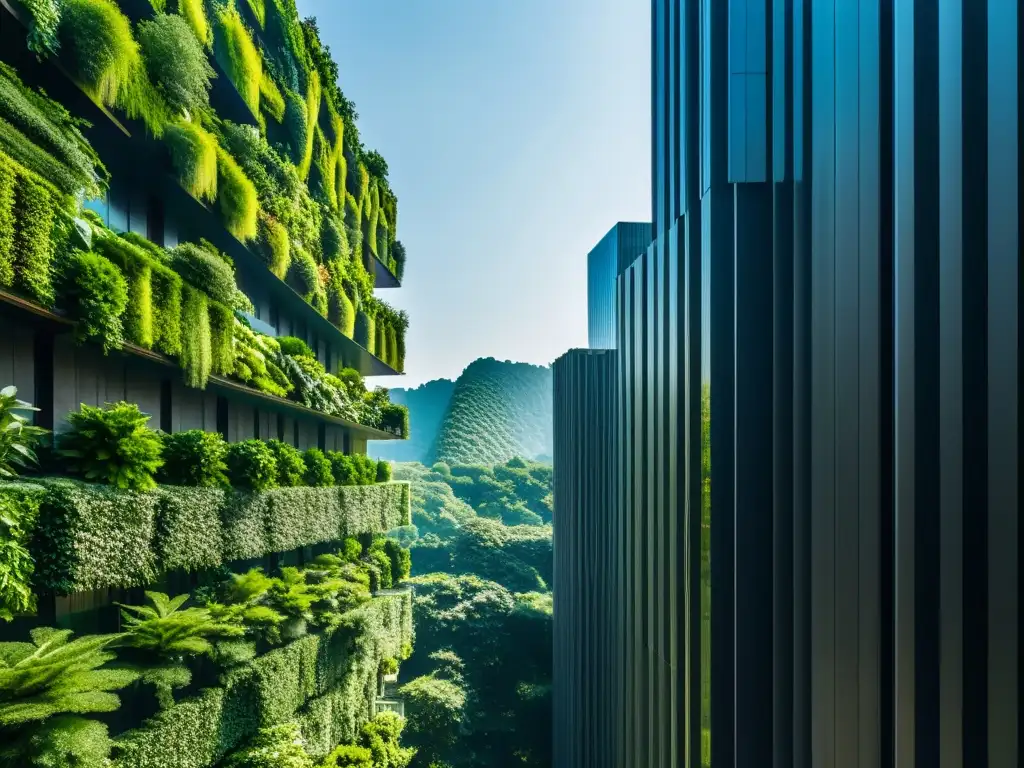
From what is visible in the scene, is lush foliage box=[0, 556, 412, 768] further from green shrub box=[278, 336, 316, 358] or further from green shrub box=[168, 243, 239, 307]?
green shrub box=[278, 336, 316, 358]

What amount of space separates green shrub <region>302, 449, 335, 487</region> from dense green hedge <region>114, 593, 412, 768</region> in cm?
363

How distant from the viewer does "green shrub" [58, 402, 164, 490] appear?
865 centimetres

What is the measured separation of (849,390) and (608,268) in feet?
67.8

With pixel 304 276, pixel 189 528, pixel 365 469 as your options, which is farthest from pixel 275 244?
pixel 365 469

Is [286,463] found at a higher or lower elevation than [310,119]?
lower

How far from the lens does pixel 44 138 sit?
7527 millimetres

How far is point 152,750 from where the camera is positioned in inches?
371

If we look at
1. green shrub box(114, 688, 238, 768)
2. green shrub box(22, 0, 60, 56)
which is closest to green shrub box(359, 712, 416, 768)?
green shrub box(114, 688, 238, 768)

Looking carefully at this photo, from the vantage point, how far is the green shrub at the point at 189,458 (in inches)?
A: 434

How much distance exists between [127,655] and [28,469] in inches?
131

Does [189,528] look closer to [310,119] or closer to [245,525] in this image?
[245,525]
